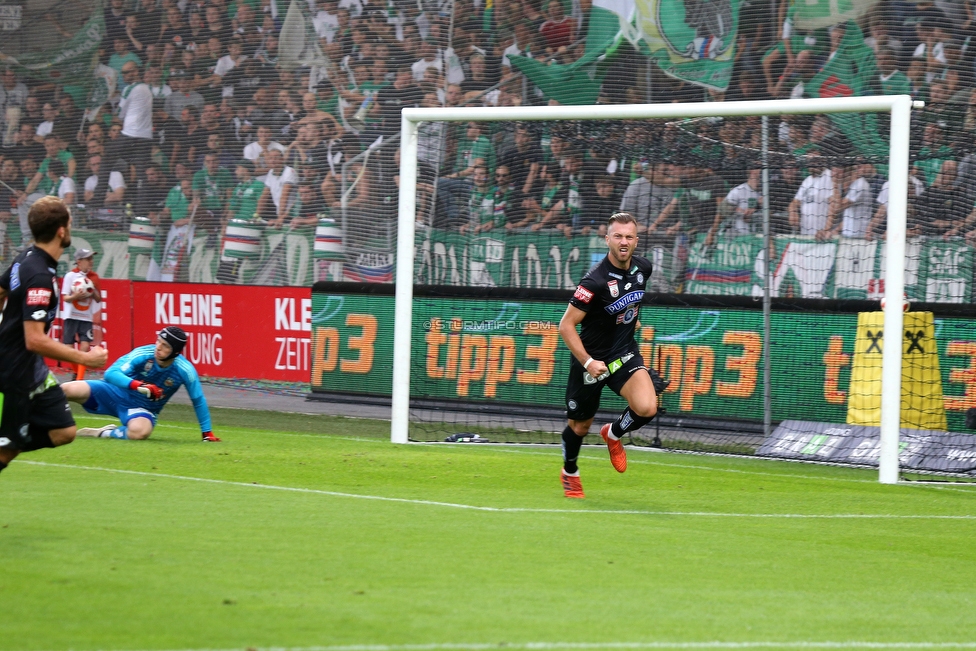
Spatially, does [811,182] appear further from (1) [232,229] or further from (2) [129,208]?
(2) [129,208]

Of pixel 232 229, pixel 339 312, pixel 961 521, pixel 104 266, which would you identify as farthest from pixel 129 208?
pixel 961 521

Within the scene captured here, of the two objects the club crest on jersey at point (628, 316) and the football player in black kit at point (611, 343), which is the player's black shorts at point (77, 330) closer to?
the football player in black kit at point (611, 343)

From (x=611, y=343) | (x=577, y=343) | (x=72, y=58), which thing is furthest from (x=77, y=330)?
(x=577, y=343)

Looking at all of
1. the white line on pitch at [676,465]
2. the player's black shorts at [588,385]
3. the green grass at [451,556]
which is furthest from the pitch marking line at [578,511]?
the white line on pitch at [676,465]

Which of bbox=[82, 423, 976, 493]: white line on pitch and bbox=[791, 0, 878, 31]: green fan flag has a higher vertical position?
bbox=[791, 0, 878, 31]: green fan flag

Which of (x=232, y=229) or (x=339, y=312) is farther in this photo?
(x=232, y=229)

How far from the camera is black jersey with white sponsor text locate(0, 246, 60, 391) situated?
A: 21.8ft

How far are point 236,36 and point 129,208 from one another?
4.05 m

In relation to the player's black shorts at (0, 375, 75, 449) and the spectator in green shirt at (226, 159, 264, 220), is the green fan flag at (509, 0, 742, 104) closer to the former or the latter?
the spectator in green shirt at (226, 159, 264, 220)

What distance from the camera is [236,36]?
23.6 metres

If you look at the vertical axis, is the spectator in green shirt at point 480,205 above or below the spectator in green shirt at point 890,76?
below

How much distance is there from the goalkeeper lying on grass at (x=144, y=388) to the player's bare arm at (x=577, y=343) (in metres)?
4.74

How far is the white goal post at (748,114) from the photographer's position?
11266 mm

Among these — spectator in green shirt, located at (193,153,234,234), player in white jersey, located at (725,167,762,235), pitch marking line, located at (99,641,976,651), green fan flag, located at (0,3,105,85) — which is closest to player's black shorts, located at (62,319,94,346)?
spectator in green shirt, located at (193,153,234,234)
